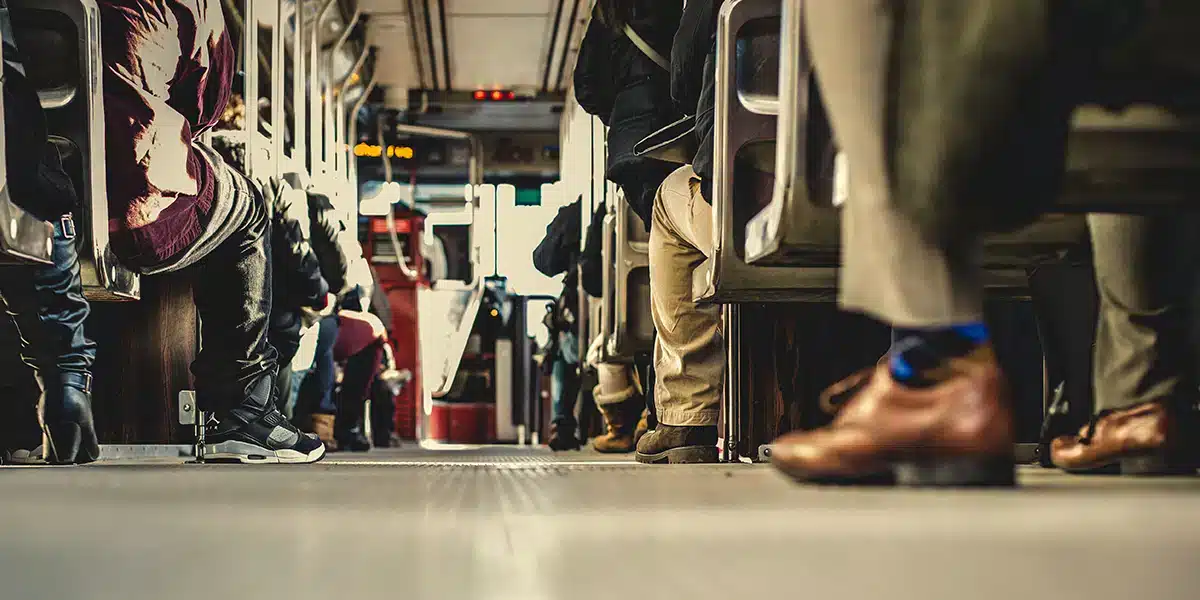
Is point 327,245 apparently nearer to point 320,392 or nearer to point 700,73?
point 320,392

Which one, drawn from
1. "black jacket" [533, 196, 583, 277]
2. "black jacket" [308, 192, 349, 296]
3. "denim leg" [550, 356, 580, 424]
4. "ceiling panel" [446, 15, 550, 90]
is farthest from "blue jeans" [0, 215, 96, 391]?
"ceiling panel" [446, 15, 550, 90]

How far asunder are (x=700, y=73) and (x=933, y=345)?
1.57 metres

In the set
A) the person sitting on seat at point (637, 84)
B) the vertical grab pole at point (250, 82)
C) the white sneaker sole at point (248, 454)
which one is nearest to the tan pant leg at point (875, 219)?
the person sitting on seat at point (637, 84)

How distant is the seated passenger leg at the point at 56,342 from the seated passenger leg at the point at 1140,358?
1944 millimetres

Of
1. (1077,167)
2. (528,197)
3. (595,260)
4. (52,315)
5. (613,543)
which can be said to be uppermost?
(528,197)

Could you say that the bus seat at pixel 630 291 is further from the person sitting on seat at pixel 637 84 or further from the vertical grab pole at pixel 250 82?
the vertical grab pole at pixel 250 82

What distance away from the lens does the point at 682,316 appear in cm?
328

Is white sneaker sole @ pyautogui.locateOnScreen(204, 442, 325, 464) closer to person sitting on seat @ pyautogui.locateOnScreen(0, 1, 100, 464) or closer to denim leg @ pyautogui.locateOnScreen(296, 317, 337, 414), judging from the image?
person sitting on seat @ pyautogui.locateOnScreen(0, 1, 100, 464)

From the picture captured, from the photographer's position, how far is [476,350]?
34.4 ft

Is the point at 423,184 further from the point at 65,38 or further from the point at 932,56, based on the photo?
the point at 932,56

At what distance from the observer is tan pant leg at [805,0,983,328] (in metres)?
1.42

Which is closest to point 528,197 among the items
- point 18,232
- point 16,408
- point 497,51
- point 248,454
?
point 497,51

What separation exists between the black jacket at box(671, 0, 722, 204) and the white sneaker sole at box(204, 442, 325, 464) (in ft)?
4.13

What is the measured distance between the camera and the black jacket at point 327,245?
531 centimetres
